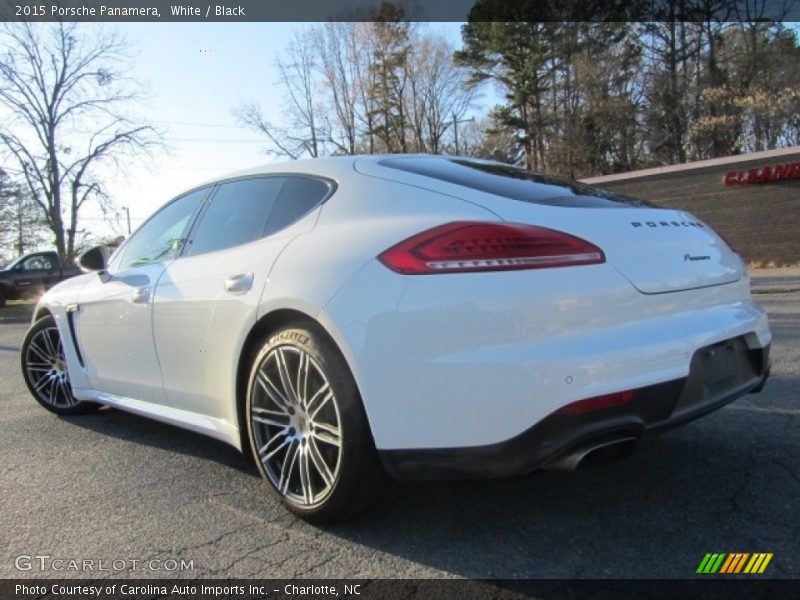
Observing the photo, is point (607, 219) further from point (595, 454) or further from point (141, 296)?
point (141, 296)

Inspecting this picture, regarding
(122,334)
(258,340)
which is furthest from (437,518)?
(122,334)

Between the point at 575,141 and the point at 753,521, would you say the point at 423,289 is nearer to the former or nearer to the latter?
the point at 753,521

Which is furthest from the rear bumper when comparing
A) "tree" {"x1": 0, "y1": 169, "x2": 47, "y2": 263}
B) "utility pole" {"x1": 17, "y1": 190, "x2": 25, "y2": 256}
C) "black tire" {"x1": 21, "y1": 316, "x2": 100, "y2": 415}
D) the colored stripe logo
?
"utility pole" {"x1": 17, "y1": 190, "x2": 25, "y2": 256}

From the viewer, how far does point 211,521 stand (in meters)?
2.84

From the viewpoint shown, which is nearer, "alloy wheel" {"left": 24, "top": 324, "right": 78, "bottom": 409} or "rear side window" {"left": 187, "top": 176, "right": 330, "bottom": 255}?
"rear side window" {"left": 187, "top": 176, "right": 330, "bottom": 255}

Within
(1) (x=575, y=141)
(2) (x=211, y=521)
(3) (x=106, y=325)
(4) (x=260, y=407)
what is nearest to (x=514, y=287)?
(4) (x=260, y=407)

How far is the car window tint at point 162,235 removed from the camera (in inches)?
147

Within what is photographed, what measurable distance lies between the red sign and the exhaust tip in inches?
830

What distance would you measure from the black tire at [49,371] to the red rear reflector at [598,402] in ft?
12.3

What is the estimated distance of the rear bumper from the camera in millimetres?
2184

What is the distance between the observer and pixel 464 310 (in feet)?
7.32

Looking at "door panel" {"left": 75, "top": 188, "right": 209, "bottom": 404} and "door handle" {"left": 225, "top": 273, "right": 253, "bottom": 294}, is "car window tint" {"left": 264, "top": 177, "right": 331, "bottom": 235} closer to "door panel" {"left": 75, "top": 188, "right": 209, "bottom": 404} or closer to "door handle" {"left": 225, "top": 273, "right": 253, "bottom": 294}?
"door handle" {"left": 225, "top": 273, "right": 253, "bottom": 294}

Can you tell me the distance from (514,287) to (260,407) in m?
1.30

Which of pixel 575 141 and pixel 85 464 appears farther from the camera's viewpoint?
pixel 575 141
